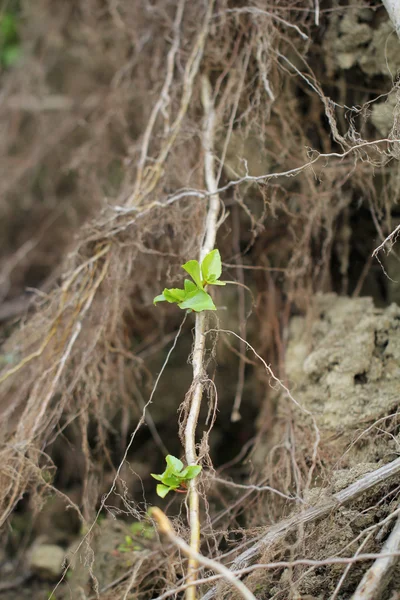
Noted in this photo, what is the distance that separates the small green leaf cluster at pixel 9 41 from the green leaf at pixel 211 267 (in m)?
2.29

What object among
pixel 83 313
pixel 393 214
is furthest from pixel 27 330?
pixel 393 214

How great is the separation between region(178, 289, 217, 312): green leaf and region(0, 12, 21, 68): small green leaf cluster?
91.3 inches

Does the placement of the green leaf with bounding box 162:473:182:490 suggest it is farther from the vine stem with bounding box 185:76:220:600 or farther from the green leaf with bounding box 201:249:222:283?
the green leaf with bounding box 201:249:222:283

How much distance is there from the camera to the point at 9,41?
295 centimetres

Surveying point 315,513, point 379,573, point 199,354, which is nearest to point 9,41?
point 199,354

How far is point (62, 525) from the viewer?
2070 mm

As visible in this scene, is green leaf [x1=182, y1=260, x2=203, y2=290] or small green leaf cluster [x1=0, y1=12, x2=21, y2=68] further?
small green leaf cluster [x1=0, y1=12, x2=21, y2=68]

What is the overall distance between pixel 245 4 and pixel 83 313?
1132 mm

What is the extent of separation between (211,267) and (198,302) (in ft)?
0.29

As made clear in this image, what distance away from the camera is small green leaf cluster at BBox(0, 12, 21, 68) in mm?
2902

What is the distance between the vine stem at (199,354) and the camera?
3.41 ft

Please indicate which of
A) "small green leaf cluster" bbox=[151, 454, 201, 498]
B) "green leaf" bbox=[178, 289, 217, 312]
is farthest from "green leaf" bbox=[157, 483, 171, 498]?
"green leaf" bbox=[178, 289, 217, 312]

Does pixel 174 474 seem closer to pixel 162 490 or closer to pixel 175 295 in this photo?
pixel 162 490

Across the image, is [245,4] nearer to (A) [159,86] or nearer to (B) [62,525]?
(A) [159,86]
